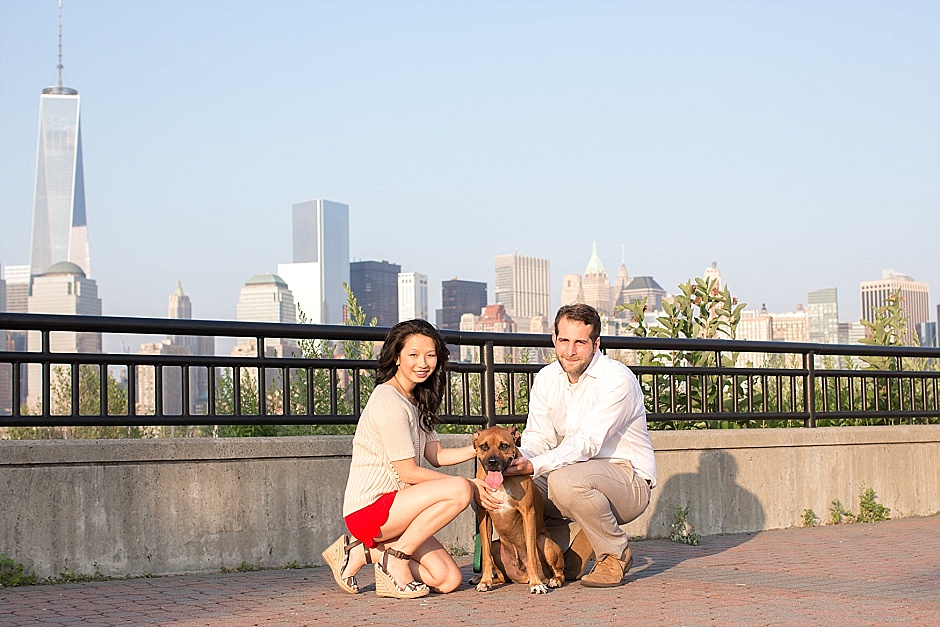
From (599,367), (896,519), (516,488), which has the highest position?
(599,367)

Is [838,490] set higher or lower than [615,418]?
lower

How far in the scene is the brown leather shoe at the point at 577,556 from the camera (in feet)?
22.8

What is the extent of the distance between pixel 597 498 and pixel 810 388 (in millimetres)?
4913

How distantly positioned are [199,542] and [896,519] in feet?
22.5

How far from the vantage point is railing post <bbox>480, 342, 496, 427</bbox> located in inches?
345

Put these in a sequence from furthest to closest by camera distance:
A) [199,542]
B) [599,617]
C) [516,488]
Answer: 1. [199,542]
2. [516,488]
3. [599,617]

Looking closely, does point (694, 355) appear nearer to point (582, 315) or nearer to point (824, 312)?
point (582, 315)

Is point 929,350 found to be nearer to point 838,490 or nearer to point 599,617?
point 838,490

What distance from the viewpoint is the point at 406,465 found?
6348mm

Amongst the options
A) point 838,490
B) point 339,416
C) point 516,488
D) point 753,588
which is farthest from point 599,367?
point 838,490

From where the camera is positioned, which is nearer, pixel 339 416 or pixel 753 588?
pixel 753 588

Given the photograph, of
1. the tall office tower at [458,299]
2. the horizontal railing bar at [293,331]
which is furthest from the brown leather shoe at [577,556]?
the tall office tower at [458,299]

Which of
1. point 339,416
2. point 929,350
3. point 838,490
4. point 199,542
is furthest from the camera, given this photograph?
point 929,350

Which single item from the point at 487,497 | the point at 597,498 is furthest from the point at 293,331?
the point at 597,498
